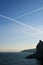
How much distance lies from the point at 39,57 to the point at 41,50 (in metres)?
6.56

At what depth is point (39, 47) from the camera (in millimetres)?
126000

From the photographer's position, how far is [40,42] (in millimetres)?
127000

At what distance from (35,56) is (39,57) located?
801cm

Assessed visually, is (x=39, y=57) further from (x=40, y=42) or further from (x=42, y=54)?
(x=40, y=42)

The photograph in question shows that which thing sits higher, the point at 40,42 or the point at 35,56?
the point at 40,42

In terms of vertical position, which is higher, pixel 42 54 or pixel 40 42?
pixel 40 42

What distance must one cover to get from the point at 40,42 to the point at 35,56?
12336 millimetres

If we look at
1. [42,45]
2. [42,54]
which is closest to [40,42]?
[42,45]

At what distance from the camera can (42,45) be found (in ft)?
408

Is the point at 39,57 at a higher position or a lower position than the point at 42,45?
lower

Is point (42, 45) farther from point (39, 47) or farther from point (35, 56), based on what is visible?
point (35, 56)

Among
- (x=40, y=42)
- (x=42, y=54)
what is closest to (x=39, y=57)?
(x=42, y=54)

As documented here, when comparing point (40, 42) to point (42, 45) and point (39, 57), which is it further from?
point (39, 57)

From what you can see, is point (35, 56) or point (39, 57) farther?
point (35, 56)
